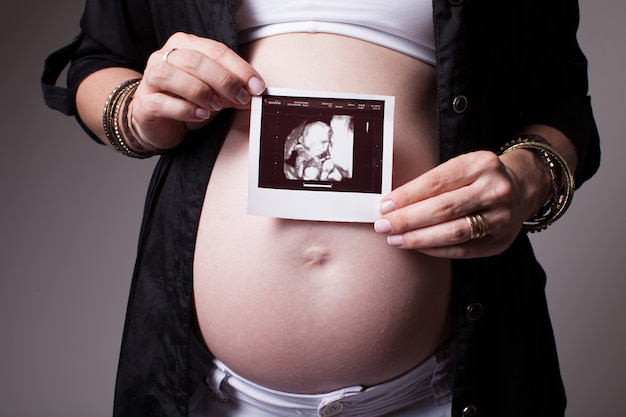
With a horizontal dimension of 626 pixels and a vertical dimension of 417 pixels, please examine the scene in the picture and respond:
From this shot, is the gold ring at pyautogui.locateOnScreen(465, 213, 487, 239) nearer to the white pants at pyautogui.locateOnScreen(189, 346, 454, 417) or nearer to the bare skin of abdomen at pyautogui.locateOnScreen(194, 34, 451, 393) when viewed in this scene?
the bare skin of abdomen at pyautogui.locateOnScreen(194, 34, 451, 393)

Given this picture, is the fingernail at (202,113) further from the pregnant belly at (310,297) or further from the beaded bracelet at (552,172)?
the beaded bracelet at (552,172)

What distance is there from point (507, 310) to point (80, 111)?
0.69 m

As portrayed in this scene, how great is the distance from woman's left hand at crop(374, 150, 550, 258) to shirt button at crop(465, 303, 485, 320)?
0.10 m

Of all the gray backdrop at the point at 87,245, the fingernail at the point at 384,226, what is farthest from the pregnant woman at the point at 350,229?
the gray backdrop at the point at 87,245

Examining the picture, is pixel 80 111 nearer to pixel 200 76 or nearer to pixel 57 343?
pixel 200 76

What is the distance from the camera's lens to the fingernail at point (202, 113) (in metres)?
Result: 0.82

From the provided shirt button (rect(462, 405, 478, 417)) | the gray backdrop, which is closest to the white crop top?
shirt button (rect(462, 405, 478, 417))

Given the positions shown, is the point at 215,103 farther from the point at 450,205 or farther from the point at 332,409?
the point at 332,409

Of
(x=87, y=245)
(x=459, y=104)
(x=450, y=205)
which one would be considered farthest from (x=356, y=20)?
(x=87, y=245)

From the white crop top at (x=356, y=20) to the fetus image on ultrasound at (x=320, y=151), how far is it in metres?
0.15

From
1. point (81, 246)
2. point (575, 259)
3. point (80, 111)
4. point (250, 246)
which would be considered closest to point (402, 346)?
point (250, 246)

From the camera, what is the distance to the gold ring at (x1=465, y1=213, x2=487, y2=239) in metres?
0.79

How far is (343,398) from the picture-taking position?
2.88 feet

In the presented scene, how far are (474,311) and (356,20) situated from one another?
409mm
